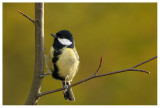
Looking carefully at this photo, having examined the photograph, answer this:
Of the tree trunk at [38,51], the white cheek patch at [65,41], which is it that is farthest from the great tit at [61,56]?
the tree trunk at [38,51]

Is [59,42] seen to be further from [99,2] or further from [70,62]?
[99,2]

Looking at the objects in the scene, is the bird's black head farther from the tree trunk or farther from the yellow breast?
the tree trunk

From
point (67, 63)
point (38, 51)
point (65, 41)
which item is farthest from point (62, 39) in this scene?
point (38, 51)

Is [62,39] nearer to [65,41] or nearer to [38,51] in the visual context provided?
[65,41]

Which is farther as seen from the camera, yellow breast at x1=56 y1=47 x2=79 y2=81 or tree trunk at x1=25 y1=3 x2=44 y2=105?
yellow breast at x1=56 y1=47 x2=79 y2=81

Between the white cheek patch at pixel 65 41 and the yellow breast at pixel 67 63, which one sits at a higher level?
the white cheek patch at pixel 65 41

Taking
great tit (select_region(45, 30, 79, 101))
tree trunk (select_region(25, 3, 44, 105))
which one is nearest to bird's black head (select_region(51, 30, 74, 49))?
great tit (select_region(45, 30, 79, 101))

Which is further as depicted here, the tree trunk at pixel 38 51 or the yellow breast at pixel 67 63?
the yellow breast at pixel 67 63

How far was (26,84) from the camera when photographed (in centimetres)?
323

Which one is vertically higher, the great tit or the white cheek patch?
the white cheek patch

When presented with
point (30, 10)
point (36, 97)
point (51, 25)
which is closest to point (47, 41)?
point (51, 25)

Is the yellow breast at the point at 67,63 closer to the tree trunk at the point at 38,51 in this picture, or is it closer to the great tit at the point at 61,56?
the great tit at the point at 61,56

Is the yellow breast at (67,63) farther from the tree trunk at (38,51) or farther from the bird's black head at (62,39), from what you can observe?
the tree trunk at (38,51)

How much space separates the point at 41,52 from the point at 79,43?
73.6 inches
